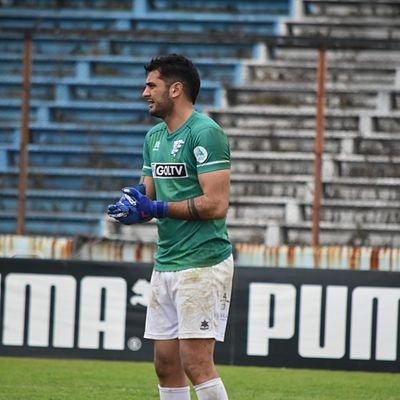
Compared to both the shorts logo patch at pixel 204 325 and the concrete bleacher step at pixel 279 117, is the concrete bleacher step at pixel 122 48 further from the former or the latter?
the shorts logo patch at pixel 204 325

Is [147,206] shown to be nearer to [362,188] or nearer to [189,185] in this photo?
[189,185]

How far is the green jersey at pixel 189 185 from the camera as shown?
19.7ft

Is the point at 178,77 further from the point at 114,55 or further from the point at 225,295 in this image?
the point at 114,55

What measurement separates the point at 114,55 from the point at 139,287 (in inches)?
232

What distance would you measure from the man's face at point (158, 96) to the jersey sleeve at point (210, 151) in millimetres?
277

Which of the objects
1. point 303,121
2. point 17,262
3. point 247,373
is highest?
point 303,121

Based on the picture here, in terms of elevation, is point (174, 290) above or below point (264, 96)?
below

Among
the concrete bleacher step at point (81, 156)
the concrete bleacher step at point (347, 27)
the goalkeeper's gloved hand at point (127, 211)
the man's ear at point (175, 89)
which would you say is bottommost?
the concrete bleacher step at point (81, 156)

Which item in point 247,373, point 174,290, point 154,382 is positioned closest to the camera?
point 174,290

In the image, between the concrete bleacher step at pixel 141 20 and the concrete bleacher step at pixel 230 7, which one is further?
the concrete bleacher step at pixel 230 7

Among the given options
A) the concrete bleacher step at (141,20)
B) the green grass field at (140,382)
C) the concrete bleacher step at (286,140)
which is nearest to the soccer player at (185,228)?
the green grass field at (140,382)

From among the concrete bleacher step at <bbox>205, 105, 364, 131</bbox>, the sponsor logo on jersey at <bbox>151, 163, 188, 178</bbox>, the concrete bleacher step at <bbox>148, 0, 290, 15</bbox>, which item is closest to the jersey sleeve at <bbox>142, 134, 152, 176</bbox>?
the sponsor logo on jersey at <bbox>151, 163, 188, 178</bbox>

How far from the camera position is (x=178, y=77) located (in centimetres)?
617

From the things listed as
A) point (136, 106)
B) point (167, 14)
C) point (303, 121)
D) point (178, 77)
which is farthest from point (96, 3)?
point (178, 77)
